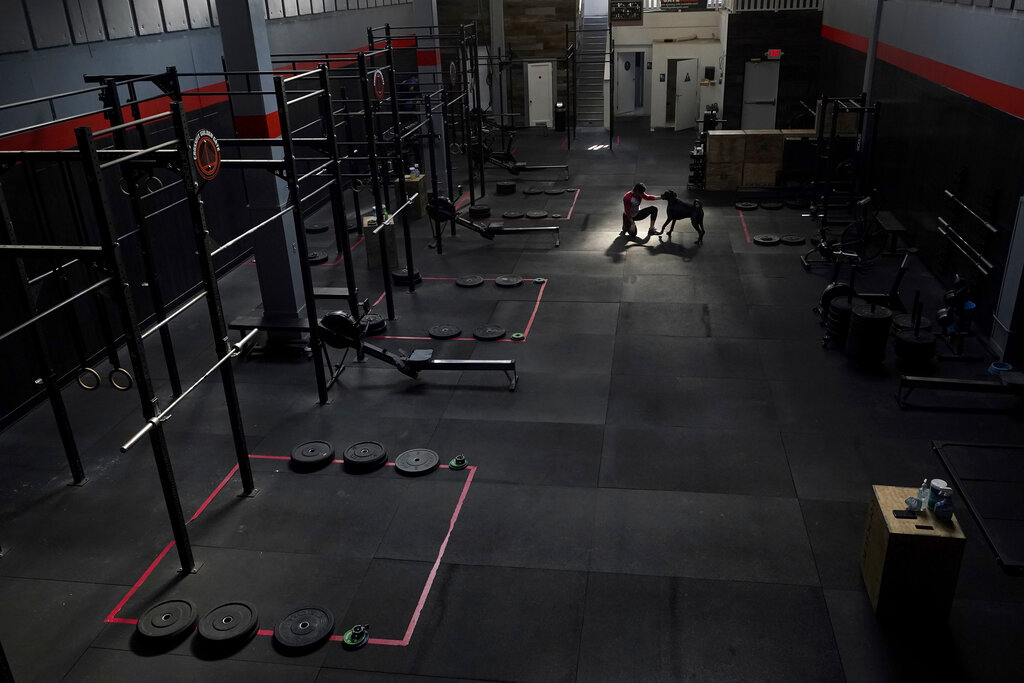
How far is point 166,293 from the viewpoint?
1241 cm

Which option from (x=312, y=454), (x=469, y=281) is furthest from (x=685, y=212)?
(x=312, y=454)

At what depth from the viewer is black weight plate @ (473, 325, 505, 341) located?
441 inches

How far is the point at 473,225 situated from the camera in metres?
15.3

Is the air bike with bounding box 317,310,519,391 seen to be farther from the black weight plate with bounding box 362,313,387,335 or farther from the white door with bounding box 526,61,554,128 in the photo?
the white door with bounding box 526,61,554,128

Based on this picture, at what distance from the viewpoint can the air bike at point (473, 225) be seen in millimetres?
14531

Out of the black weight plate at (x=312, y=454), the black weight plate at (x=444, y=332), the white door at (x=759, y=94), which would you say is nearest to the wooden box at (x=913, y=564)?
the black weight plate at (x=312, y=454)

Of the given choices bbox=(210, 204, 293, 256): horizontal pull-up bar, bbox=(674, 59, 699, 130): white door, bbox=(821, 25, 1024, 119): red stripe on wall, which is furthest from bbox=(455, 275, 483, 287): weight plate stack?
bbox=(674, 59, 699, 130): white door

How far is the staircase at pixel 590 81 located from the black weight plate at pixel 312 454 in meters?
21.5

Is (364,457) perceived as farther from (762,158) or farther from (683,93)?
(683,93)

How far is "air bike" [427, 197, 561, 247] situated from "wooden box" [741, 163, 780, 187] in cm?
548

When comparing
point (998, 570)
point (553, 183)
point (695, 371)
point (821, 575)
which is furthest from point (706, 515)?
point (553, 183)

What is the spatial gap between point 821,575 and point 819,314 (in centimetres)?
590

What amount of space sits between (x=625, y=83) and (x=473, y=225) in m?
16.2

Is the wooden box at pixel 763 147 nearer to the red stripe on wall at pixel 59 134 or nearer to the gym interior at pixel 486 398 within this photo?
the gym interior at pixel 486 398
